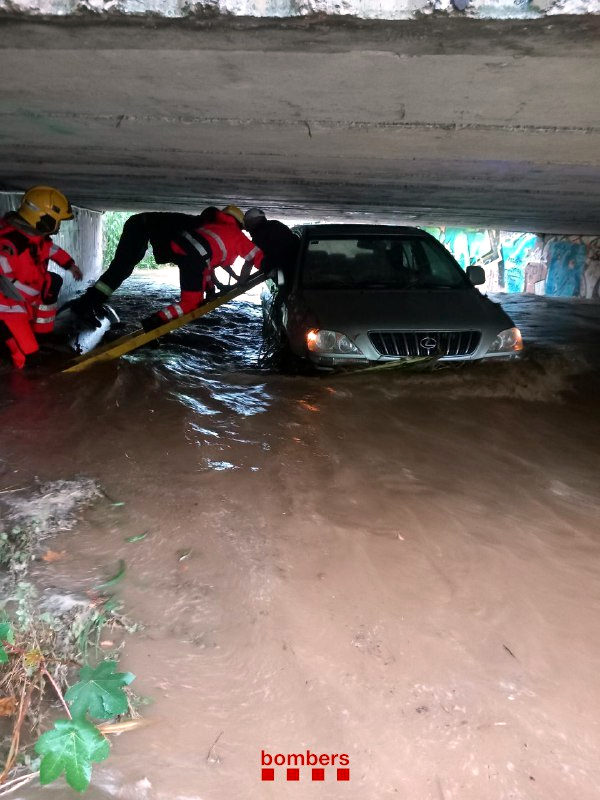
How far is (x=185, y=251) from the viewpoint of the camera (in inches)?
235

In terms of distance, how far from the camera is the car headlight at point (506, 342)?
Result: 5.30 metres

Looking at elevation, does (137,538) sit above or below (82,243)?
below

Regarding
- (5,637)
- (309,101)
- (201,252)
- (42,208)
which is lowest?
(5,637)

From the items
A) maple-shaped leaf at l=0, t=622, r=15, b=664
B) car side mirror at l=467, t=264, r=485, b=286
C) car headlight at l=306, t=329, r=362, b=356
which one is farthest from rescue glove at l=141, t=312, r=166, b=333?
maple-shaped leaf at l=0, t=622, r=15, b=664

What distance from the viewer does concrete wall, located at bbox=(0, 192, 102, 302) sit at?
407 inches

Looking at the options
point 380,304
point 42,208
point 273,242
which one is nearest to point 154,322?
point 42,208

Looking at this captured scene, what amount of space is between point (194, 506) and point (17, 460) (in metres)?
1.26

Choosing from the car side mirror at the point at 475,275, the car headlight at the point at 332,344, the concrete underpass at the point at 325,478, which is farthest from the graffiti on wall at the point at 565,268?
the car headlight at the point at 332,344

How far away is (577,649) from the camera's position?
2361 mm

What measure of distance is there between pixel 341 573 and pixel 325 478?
976mm

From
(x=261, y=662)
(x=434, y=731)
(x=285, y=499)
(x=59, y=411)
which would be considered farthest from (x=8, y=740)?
(x=59, y=411)

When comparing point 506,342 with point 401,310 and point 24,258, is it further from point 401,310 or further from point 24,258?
point 24,258

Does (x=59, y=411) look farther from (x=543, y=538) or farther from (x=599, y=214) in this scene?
(x=599, y=214)

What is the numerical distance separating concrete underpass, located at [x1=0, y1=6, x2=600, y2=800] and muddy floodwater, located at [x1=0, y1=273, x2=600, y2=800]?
1 cm
